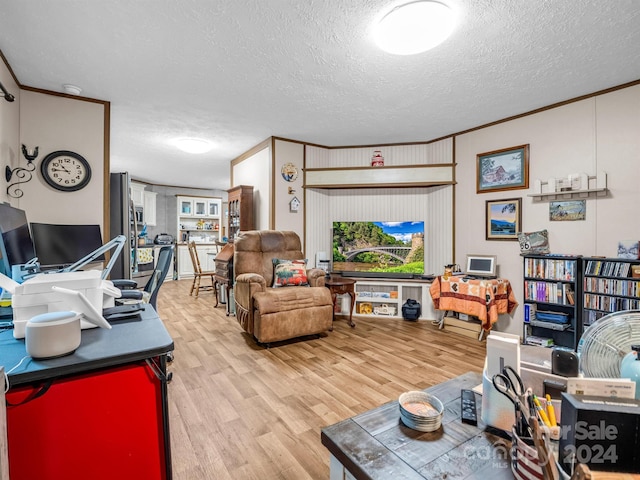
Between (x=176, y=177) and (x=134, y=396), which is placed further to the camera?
(x=176, y=177)

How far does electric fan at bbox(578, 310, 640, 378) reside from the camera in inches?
35.4

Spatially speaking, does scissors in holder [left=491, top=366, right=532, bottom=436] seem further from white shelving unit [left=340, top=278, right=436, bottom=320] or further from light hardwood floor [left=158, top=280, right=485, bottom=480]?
white shelving unit [left=340, top=278, right=436, bottom=320]

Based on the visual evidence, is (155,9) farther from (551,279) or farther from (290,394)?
(551,279)

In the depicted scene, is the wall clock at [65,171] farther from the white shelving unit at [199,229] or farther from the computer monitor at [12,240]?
the white shelving unit at [199,229]

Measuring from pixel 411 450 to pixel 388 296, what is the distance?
3.61m

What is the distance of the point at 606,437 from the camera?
1.97 ft

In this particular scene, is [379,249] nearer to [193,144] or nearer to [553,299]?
[553,299]

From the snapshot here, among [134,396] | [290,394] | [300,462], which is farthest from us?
[290,394]

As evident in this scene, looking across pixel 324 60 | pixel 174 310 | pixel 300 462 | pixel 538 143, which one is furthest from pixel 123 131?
pixel 538 143

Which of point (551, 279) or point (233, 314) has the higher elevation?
point (551, 279)

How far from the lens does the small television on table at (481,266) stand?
3623 mm

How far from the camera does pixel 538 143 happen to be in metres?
3.35

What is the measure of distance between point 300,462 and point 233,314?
3076mm

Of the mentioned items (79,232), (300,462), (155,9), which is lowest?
(300,462)
